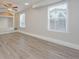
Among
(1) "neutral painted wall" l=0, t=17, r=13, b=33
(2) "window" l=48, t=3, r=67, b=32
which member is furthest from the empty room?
(1) "neutral painted wall" l=0, t=17, r=13, b=33

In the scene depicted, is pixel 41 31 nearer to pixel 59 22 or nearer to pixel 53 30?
pixel 53 30

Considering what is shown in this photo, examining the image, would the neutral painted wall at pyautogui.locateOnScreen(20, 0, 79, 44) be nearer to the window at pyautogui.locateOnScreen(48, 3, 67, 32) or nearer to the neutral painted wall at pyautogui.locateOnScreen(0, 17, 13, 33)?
the window at pyautogui.locateOnScreen(48, 3, 67, 32)

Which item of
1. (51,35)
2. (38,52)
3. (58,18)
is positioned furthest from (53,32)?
(38,52)

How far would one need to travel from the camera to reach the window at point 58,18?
16.4 ft

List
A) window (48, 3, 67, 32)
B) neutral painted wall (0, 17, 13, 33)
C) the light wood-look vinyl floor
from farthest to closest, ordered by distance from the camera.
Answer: neutral painted wall (0, 17, 13, 33) → window (48, 3, 67, 32) → the light wood-look vinyl floor

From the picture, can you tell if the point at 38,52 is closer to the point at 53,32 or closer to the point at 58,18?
the point at 53,32

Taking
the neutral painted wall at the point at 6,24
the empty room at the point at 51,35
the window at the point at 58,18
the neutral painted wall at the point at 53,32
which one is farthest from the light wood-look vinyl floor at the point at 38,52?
the neutral painted wall at the point at 6,24

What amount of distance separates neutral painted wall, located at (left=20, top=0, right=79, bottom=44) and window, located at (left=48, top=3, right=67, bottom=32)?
0.23 metres

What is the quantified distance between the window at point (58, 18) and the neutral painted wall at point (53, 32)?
234mm

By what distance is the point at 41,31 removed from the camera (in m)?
6.80

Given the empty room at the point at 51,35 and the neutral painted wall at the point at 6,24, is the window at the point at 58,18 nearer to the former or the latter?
the empty room at the point at 51,35

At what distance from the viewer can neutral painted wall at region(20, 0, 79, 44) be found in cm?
425

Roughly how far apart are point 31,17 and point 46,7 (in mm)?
2225

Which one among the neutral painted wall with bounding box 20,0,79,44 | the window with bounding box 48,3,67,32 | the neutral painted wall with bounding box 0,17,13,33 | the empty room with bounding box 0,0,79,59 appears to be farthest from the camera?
the neutral painted wall with bounding box 0,17,13,33
